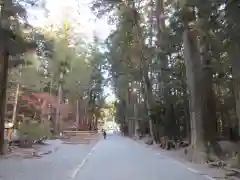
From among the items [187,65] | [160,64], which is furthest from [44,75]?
[187,65]

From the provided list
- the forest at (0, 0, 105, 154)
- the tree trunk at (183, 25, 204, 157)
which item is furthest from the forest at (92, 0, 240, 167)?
the forest at (0, 0, 105, 154)

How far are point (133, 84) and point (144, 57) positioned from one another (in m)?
23.3

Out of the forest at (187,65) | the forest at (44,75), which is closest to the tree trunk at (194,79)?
the forest at (187,65)

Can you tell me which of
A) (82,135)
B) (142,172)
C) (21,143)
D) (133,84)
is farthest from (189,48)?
(133,84)

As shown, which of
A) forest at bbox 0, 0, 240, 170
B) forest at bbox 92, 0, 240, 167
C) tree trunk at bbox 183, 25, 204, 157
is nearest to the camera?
forest at bbox 92, 0, 240, 167

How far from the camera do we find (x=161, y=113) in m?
34.5

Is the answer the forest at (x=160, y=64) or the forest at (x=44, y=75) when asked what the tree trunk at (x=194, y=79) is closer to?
the forest at (x=160, y=64)

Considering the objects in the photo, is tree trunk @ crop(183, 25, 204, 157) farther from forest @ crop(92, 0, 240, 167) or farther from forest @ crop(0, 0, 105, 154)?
forest @ crop(0, 0, 105, 154)

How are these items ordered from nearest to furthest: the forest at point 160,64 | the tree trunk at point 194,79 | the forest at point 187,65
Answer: the forest at point 187,65 → the forest at point 160,64 → the tree trunk at point 194,79

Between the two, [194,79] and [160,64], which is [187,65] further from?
[160,64]

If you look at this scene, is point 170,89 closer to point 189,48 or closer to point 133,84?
point 189,48

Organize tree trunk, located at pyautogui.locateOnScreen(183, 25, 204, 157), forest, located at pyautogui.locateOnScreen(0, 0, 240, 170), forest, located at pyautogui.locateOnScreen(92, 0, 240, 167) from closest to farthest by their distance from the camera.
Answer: forest, located at pyautogui.locateOnScreen(92, 0, 240, 167), forest, located at pyautogui.locateOnScreen(0, 0, 240, 170), tree trunk, located at pyautogui.locateOnScreen(183, 25, 204, 157)

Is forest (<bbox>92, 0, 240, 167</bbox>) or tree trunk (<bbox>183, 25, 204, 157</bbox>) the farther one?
tree trunk (<bbox>183, 25, 204, 157</bbox>)

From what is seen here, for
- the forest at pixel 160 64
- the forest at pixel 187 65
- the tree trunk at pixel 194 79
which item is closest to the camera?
the forest at pixel 187 65
